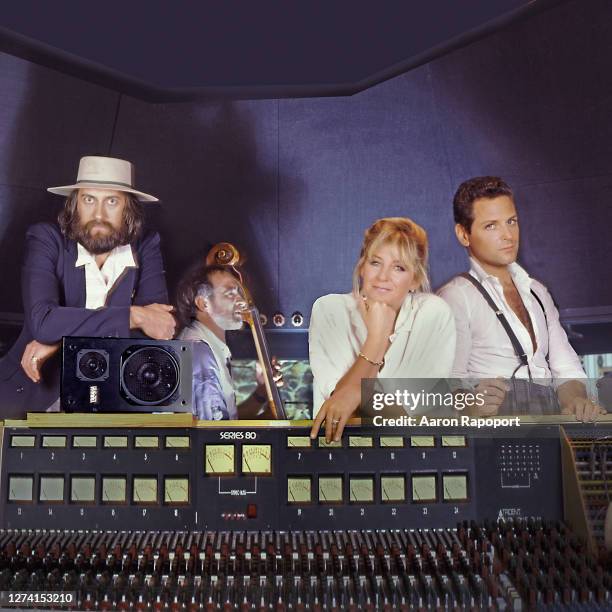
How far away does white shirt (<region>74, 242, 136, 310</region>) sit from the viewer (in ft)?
11.4

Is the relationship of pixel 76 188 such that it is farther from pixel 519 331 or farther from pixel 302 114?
pixel 519 331

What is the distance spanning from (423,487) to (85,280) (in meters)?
1.76

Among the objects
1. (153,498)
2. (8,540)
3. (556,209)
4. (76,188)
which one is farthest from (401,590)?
(76,188)

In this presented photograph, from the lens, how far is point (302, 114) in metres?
3.57

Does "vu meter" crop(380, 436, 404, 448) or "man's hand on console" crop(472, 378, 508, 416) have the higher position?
"man's hand on console" crop(472, 378, 508, 416)

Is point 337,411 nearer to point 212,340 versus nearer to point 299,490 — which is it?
point 299,490

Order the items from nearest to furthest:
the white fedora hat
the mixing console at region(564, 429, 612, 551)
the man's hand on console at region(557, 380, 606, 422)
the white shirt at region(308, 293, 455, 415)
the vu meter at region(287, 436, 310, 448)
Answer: the mixing console at region(564, 429, 612, 551) → the vu meter at region(287, 436, 310, 448) → the man's hand on console at region(557, 380, 606, 422) → the white shirt at region(308, 293, 455, 415) → the white fedora hat

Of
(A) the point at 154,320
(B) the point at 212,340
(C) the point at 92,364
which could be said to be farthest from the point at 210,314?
(C) the point at 92,364

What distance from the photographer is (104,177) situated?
139 inches

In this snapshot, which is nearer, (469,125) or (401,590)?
(401,590)

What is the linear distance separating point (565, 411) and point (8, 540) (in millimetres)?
2249

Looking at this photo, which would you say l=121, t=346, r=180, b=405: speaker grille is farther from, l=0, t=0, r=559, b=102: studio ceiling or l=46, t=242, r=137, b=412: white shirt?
l=0, t=0, r=559, b=102: studio ceiling

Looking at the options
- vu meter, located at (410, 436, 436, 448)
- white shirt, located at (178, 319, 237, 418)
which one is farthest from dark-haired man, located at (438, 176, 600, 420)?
white shirt, located at (178, 319, 237, 418)

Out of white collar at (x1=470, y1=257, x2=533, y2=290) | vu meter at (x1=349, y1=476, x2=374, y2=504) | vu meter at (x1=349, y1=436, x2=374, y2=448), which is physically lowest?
vu meter at (x1=349, y1=476, x2=374, y2=504)
